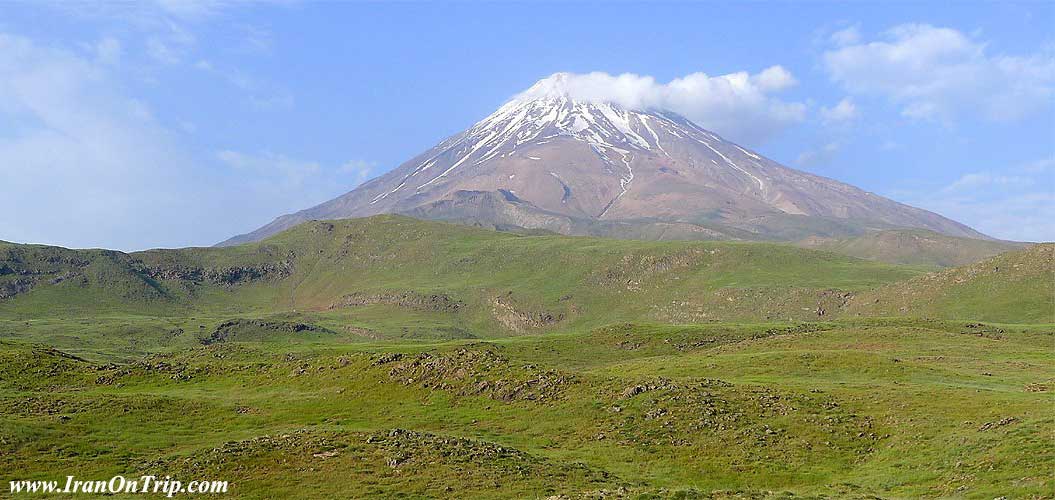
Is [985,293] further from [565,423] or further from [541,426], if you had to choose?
[541,426]

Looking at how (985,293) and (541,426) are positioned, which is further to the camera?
(985,293)

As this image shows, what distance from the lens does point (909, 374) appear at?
66.2 m

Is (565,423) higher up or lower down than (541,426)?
higher up

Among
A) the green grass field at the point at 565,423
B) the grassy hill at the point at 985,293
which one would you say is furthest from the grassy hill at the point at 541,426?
the grassy hill at the point at 985,293

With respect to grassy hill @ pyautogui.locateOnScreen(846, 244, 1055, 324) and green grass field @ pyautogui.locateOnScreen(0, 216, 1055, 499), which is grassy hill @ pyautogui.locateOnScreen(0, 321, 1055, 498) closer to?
green grass field @ pyautogui.locateOnScreen(0, 216, 1055, 499)

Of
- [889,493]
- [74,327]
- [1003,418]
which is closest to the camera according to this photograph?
[889,493]

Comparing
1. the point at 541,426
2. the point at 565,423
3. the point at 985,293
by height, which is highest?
the point at 985,293

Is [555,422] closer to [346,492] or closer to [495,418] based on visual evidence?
[495,418]

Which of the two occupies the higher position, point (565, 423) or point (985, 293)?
point (985, 293)

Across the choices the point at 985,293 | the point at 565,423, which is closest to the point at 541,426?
the point at 565,423

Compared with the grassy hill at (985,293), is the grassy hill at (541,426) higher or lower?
lower

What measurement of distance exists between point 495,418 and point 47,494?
82.0ft

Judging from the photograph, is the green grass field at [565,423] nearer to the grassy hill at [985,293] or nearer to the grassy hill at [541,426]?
the grassy hill at [541,426]

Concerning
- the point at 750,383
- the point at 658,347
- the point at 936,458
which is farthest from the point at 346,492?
the point at 658,347
